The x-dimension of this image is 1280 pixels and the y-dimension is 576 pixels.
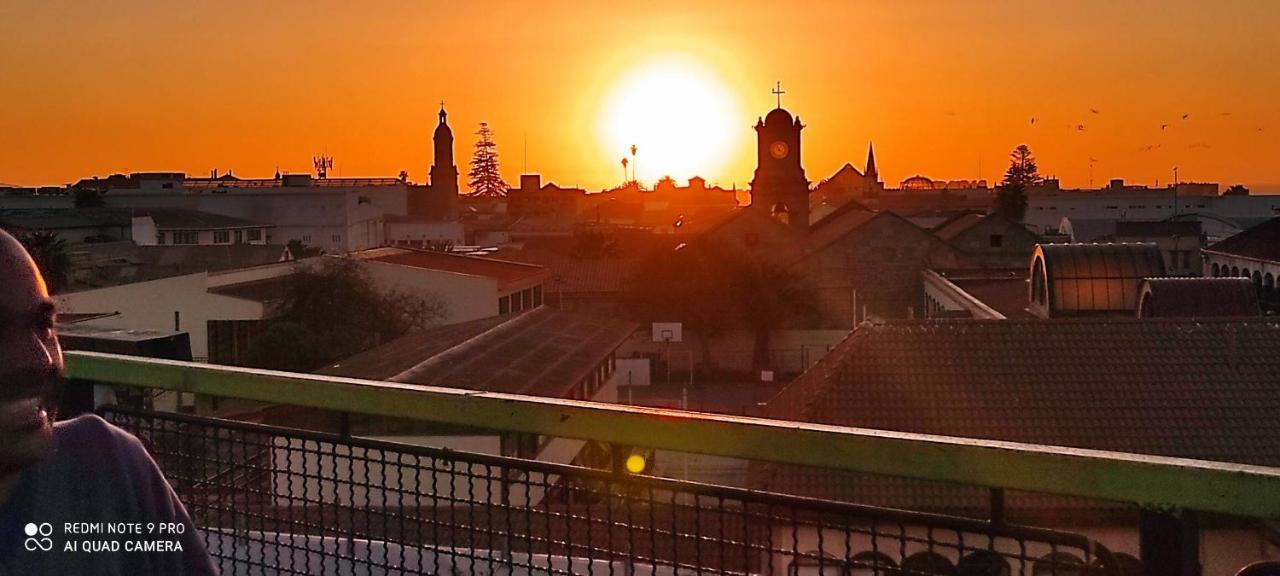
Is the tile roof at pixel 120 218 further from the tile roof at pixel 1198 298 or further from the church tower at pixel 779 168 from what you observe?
the tile roof at pixel 1198 298

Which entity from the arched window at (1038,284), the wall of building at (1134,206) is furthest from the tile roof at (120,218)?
the wall of building at (1134,206)

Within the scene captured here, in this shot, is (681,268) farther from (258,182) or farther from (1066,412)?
(258,182)

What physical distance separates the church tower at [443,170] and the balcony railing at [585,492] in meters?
84.6

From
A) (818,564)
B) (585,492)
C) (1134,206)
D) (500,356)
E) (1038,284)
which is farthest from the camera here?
(1134,206)

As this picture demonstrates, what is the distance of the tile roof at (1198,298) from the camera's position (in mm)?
22656

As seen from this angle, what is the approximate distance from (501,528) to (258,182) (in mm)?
72972

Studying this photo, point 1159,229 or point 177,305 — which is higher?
point 1159,229

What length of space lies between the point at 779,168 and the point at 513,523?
46327mm

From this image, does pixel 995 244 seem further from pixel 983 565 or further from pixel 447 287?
pixel 983 565

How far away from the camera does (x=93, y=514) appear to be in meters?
1.58

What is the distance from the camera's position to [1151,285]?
23.8 meters

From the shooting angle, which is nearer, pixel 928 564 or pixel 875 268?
pixel 928 564

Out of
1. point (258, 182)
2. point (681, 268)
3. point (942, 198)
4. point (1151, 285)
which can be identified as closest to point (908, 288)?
point (681, 268)

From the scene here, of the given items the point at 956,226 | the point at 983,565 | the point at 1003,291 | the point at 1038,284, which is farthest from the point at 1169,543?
the point at 956,226
